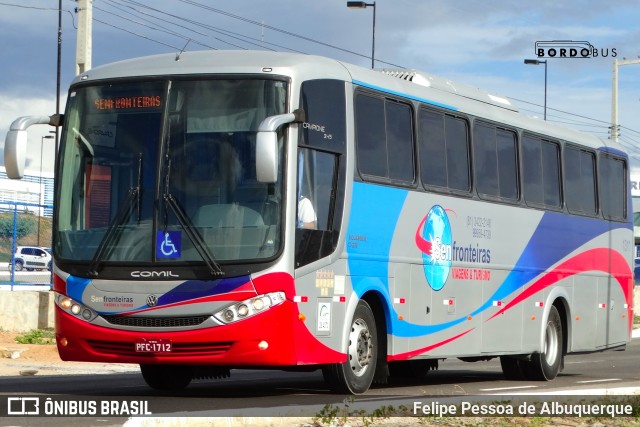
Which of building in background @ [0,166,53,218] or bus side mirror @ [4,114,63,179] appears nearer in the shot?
bus side mirror @ [4,114,63,179]

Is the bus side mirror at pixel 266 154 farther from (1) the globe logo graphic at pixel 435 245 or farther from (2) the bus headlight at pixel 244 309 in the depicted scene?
(1) the globe logo graphic at pixel 435 245

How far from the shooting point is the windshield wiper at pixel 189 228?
13.6 meters

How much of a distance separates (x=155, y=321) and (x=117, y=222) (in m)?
1.12

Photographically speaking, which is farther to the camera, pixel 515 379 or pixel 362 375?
pixel 515 379

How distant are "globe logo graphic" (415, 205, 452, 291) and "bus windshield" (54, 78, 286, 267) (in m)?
3.51

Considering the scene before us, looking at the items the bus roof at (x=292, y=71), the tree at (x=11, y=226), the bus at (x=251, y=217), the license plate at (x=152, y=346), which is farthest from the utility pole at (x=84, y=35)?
the license plate at (x=152, y=346)

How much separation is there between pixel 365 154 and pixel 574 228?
7.08 meters

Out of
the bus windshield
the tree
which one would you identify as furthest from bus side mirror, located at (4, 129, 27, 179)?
the tree

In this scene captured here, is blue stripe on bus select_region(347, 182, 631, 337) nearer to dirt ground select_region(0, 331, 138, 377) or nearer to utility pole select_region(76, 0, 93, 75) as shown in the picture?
dirt ground select_region(0, 331, 138, 377)

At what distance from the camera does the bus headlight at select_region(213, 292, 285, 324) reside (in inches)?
533

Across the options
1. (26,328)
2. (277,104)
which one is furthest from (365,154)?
(26,328)

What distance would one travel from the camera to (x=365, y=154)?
1546 cm

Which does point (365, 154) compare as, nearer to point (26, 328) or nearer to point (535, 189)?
point (535, 189)

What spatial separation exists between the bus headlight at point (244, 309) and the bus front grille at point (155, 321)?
17 cm
